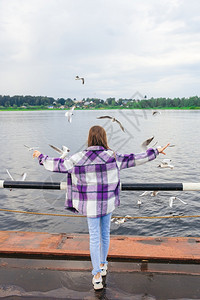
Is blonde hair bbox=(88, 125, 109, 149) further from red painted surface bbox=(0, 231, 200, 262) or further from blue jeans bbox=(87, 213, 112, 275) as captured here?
red painted surface bbox=(0, 231, 200, 262)

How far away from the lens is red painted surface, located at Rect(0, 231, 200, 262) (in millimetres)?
3691

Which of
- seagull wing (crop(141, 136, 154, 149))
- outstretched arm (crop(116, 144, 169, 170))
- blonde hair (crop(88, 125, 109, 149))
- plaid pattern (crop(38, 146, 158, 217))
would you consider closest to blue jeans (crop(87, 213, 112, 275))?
plaid pattern (crop(38, 146, 158, 217))

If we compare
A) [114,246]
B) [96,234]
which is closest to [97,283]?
[96,234]

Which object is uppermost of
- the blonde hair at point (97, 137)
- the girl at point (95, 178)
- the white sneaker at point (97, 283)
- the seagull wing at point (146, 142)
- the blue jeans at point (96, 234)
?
the blonde hair at point (97, 137)

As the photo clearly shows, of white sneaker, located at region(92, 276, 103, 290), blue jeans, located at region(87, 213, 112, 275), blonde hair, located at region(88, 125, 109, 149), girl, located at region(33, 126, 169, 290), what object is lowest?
white sneaker, located at region(92, 276, 103, 290)

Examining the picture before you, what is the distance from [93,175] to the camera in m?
2.94

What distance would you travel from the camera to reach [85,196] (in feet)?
9.84

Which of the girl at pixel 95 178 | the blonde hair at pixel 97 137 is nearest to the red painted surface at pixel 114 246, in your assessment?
the girl at pixel 95 178

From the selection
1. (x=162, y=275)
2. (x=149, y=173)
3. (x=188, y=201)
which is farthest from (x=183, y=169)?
(x=162, y=275)

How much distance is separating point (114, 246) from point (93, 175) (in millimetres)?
1466

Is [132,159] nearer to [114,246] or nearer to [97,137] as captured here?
[97,137]

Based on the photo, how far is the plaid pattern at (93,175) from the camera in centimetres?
292

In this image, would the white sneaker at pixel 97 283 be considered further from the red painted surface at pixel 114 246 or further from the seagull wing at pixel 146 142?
the seagull wing at pixel 146 142

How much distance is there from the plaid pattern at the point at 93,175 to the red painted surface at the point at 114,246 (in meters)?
1.02
